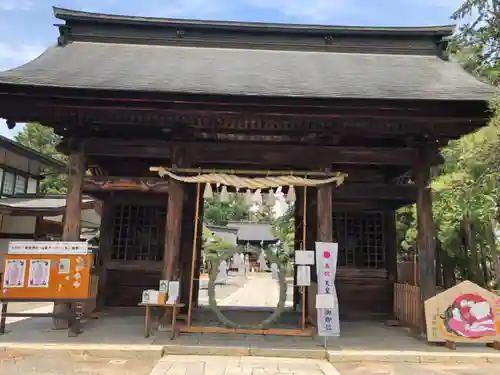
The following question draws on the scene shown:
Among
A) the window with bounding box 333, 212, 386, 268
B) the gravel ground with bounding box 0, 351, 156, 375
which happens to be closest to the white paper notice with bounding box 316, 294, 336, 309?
the gravel ground with bounding box 0, 351, 156, 375

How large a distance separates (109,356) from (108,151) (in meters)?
3.76

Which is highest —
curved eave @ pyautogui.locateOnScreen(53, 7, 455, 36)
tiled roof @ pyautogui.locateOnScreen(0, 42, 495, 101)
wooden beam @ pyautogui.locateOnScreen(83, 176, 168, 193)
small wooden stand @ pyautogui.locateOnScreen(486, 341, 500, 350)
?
curved eave @ pyautogui.locateOnScreen(53, 7, 455, 36)

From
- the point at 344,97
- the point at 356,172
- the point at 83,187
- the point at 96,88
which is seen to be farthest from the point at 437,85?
the point at 83,187

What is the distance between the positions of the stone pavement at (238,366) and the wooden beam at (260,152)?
11.8ft

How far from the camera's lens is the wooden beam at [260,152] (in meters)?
7.50

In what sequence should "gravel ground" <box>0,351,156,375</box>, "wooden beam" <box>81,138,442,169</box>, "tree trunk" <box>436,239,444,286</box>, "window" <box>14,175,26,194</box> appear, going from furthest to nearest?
"window" <box>14,175,26,194</box> → "tree trunk" <box>436,239,444,286</box> → "wooden beam" <box>81,138,442,169</box> → "gravel ground" <box>0,351,156,375</box>

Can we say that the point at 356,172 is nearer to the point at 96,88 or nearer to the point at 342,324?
the point at 342,324

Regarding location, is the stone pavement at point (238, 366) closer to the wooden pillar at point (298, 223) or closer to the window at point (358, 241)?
the wooden pillar at point (298, 223)

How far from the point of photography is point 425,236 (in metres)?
7.29

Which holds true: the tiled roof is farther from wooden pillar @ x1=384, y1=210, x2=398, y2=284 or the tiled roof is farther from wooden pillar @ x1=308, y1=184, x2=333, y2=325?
wooden pillar @ x1=384, y1=210, x2=398, y2=284

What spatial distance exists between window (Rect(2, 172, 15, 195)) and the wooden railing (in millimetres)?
15106

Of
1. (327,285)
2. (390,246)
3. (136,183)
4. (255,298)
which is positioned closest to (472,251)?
(390,246)

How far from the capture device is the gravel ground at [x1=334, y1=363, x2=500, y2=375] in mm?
5234

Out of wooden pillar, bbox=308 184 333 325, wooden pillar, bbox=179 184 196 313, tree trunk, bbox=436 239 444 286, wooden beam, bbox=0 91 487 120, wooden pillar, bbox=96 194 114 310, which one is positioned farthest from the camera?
tree trunk, bbox=436 239 444 286
